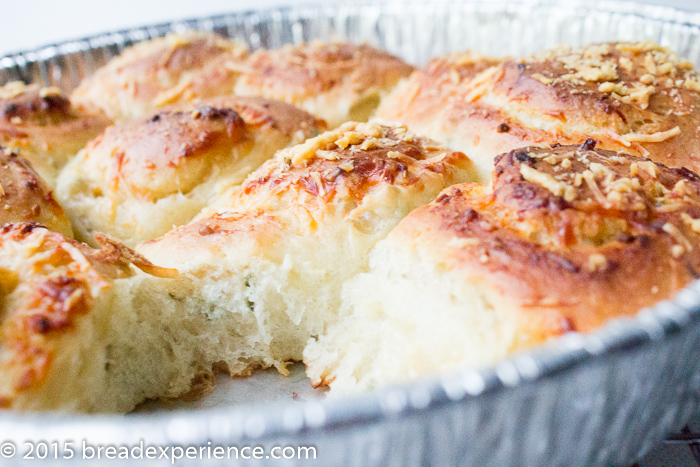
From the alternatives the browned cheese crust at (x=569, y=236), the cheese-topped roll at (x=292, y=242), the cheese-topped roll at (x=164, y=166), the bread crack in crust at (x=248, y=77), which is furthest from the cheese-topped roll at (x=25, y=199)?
the browned cheese crust at (x=569, y=236)

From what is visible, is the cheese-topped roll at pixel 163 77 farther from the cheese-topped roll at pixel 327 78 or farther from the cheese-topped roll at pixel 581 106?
the cheese-topped roll at pixel 581 106

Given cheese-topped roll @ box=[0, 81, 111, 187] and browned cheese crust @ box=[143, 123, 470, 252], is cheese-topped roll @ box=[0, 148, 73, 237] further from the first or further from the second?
browned cheese crust @ box=[143, 123, 470, 252]

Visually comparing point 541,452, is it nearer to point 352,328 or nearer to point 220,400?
point 352,328

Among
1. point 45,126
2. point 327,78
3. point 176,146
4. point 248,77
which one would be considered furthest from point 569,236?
point 45,126

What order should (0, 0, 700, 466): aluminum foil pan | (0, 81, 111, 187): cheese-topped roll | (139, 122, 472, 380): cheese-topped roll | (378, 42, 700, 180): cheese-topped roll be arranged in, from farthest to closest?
(0, 81, 111, 187): cheese-topped roll → (378, 42, 700, 180): cheese-topped roll → (139, 122, 472, 380): cheese-topped roll → (0, 0, 700, 466): aluminum foil pan

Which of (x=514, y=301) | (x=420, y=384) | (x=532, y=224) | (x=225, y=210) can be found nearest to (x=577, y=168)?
(x=532, y=224)
